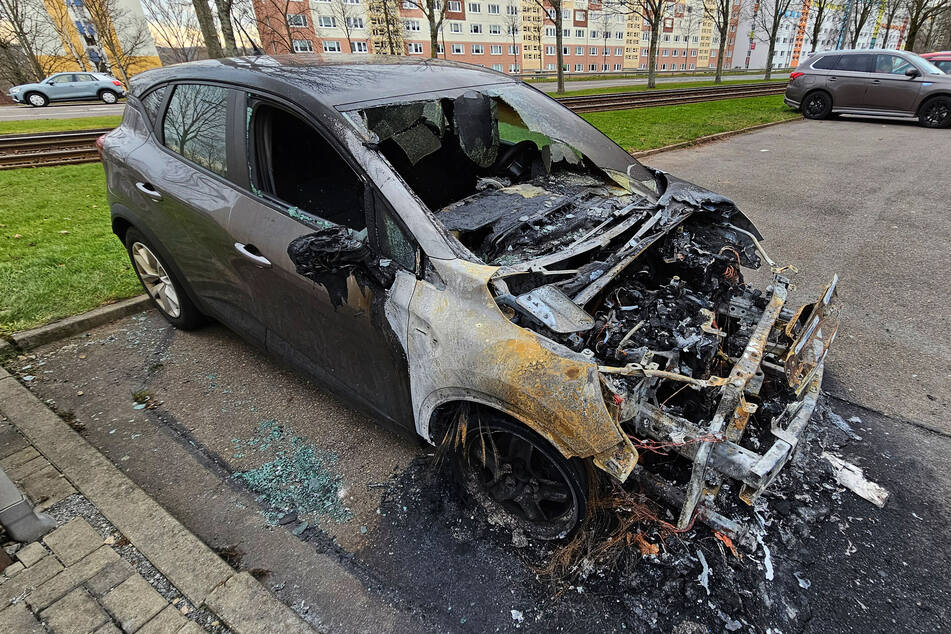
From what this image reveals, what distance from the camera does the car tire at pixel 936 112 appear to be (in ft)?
38.7

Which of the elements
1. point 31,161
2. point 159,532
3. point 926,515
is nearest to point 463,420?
point 159,532

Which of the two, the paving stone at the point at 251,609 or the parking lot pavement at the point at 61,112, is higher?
the parking lot pavement at the point at 61,112

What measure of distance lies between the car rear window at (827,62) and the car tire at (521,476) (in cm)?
1606

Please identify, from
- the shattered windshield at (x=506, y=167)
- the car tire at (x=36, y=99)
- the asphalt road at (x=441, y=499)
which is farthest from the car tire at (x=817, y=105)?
the car tire at (x=36, y=99)

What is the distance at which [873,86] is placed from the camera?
40.7 feet

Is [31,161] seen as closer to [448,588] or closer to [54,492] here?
[54,492]

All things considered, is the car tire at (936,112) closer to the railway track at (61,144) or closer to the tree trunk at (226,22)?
the railway track at (61,144)

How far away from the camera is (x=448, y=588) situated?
2076 millimetres

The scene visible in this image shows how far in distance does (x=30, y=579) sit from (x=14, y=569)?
0.11m

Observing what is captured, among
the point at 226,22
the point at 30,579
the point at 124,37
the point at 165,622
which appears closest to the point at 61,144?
the point at 226,22

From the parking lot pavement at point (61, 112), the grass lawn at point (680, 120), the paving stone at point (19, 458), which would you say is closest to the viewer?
the paving stone at point (19, 458)

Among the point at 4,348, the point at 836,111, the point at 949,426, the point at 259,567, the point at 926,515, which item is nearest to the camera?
the point at 259,567

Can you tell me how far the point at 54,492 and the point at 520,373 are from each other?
95.7 inches

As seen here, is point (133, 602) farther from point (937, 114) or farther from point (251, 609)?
point (937, 114)
